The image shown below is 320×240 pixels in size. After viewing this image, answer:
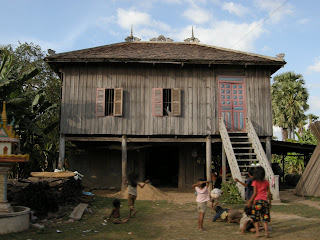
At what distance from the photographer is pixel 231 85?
48.8ft

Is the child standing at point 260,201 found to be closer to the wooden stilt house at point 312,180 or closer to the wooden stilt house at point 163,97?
the wooden stilt house at point 163,97

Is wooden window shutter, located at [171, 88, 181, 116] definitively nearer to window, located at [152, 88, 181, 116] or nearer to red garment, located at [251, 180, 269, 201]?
window, located at [152, 88, 181, 116]

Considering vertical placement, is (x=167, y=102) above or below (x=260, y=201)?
above

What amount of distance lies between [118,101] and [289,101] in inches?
867

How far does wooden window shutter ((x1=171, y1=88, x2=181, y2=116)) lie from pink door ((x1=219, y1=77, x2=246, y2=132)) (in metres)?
1.94

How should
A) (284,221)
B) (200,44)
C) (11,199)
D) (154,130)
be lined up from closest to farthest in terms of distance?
(284,221), (11,199), (154,130), (200,44)

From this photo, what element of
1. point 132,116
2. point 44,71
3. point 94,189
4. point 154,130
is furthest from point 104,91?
point 44,71

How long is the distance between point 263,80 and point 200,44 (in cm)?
456

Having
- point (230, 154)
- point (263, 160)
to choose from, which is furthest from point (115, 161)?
point (263, 160)

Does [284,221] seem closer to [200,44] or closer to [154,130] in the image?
[154,130]

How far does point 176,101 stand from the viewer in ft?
47.8

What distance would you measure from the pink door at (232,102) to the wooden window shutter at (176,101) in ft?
6.36

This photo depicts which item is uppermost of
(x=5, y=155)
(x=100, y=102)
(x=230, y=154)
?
(x=100, y=102)

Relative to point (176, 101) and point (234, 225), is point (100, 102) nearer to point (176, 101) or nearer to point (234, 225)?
point (176, 101)
